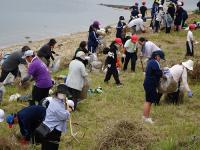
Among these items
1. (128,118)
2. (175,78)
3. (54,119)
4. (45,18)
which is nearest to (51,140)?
(54,119)

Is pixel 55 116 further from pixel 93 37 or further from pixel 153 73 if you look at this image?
pixel 93 37

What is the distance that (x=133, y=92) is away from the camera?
1313cm

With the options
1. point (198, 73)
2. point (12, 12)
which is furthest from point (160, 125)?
point (12, 12)

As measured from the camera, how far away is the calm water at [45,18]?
37.1 m

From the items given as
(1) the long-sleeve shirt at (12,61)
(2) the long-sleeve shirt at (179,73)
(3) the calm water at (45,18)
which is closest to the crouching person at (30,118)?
(2) the long-sleeve shirt at (179,73)

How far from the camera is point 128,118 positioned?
9.60 m

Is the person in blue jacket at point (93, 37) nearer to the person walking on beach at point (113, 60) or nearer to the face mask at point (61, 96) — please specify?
the person walking on beach at point (113, 60)

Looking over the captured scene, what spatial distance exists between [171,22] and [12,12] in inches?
1165

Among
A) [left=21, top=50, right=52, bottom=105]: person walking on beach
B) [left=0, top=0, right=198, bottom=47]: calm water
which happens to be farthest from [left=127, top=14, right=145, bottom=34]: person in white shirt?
[left=21, top=50, right=52, bottom=105]: person walking on beach

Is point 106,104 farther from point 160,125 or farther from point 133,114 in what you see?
point 160,125

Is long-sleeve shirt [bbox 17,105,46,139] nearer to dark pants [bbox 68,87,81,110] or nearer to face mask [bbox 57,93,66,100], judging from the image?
face mask [bbox 57,93,66,100]

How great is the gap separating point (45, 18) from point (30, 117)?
39.4m

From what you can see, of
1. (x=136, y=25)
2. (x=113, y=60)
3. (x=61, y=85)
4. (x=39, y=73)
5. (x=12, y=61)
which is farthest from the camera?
(x=136, y=25)

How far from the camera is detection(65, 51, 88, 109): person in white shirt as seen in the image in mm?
10656
